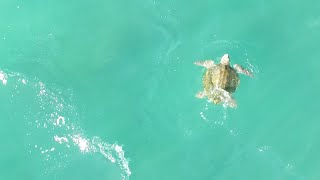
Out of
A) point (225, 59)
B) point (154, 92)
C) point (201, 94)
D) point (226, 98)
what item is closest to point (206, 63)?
point (225, 59)

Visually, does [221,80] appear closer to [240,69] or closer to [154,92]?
[240,69]

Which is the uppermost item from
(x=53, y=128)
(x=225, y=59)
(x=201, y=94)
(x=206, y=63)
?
(x=206, y=63)

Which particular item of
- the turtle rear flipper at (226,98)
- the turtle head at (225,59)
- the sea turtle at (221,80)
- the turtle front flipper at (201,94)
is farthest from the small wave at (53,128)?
the turtle head at (225,59)

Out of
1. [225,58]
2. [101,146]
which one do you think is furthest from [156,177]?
[225,58]

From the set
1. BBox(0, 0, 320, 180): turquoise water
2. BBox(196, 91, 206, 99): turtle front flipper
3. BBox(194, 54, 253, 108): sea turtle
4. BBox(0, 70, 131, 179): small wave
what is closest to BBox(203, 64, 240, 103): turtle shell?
BBox(194, 54, 253, 108): sea turtle

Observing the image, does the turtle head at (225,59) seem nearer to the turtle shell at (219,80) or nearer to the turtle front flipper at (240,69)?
the turtle shell at (219,80)

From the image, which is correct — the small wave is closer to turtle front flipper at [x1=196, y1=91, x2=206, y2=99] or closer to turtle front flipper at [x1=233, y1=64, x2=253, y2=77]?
turtle front flipper at [x1=196, y1=91, x2=206, y2=99]

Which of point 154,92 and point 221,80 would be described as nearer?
point 221,80
